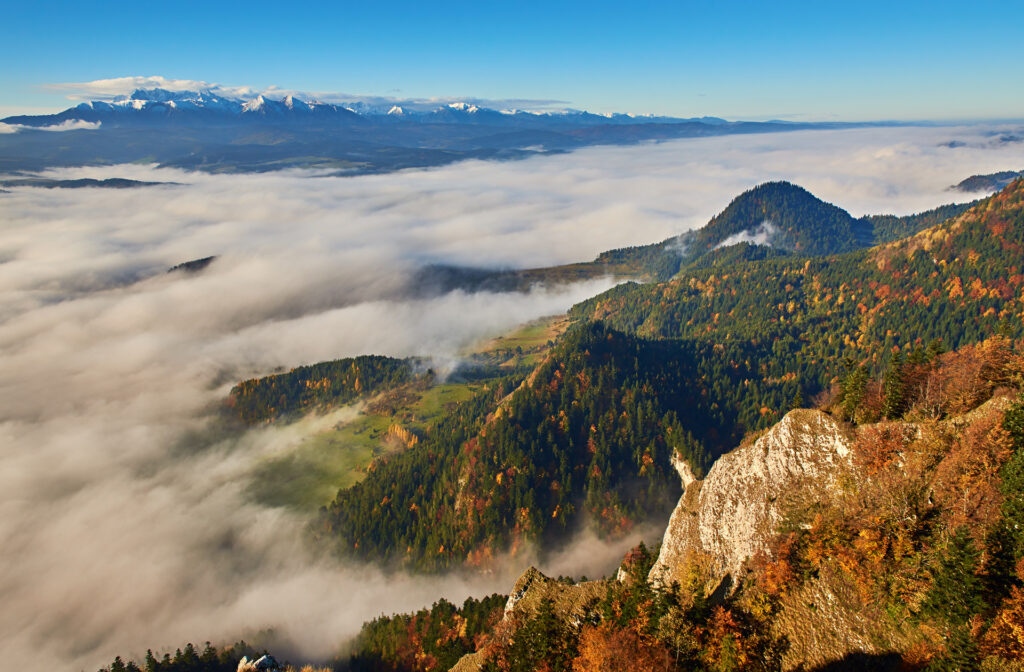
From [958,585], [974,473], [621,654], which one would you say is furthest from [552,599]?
[974,473]

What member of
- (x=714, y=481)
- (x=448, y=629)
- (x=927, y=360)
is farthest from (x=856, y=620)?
(x=448, y=629)

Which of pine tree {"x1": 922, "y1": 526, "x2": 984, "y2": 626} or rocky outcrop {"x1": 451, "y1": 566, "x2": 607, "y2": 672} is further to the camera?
rocky outcrop {"x1": 451, "y1": 566, "x2": 607, "y2": 672}

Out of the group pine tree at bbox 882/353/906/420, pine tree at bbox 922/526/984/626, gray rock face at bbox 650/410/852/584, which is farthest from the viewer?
pine tree at bbox 882/353/906/420

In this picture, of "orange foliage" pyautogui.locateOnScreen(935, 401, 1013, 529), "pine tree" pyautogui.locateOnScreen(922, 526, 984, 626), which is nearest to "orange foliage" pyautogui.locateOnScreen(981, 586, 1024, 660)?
"pine tree" pyautogui.locateOnScreen(922, 526, 984, 626)

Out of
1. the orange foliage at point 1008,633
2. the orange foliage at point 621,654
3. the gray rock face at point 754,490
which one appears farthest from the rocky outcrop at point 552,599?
the orange foliage at point 1008,633

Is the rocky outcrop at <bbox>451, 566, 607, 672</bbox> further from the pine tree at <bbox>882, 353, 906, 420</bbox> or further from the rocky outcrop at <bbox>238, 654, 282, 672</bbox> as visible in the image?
the rocky outcrop at <bbox>238, 654, 282, 672</bbox>

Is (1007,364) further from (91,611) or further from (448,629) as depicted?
(91,611)

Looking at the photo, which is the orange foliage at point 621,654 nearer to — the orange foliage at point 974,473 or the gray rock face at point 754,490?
the gray rock face at point 754,490

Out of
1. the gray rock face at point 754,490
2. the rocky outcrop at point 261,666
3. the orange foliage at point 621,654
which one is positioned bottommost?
the rocky outcrop at point 261,666

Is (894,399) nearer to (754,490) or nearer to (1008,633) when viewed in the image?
(754,490)
